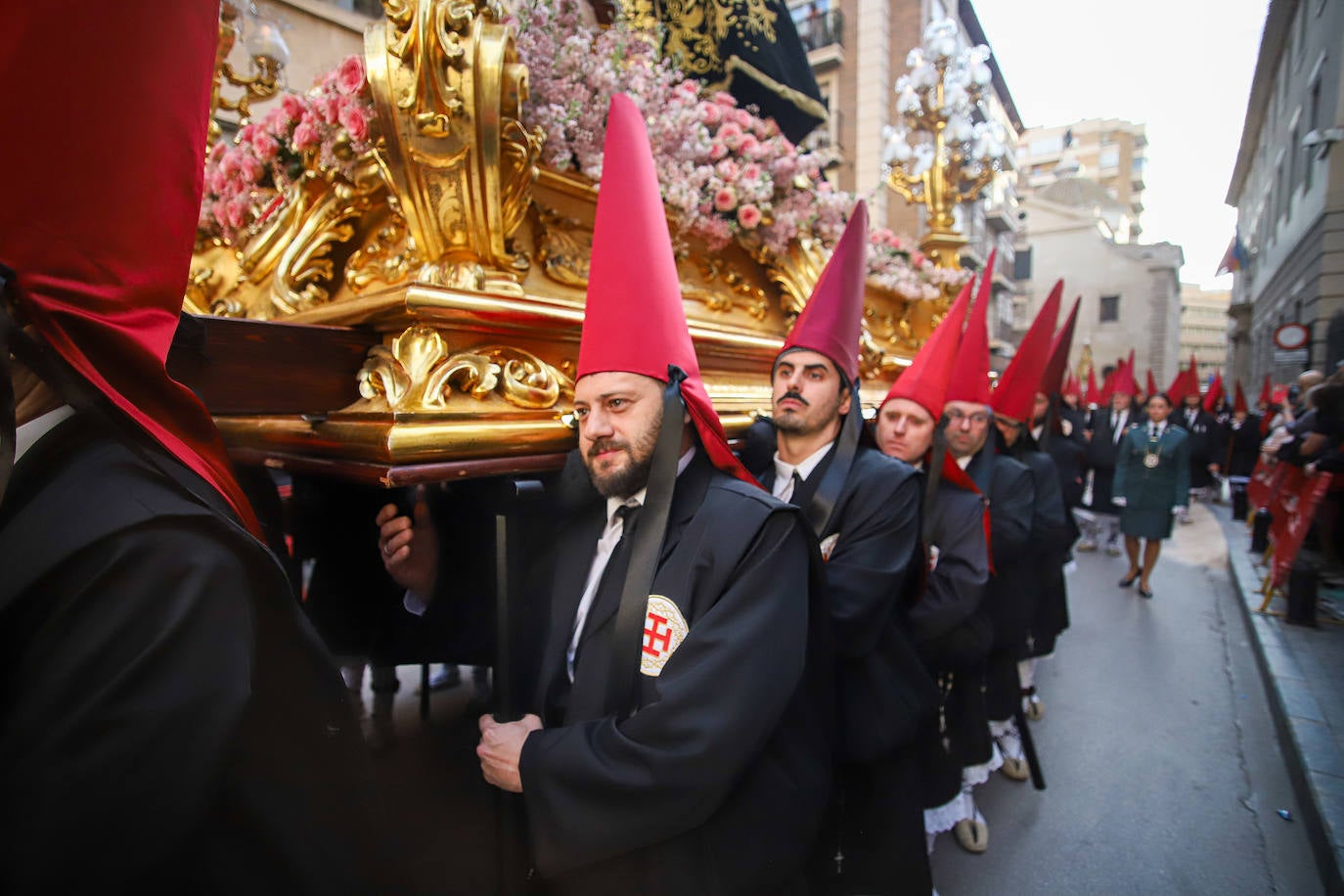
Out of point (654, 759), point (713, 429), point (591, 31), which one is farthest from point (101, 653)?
point (591, 31)

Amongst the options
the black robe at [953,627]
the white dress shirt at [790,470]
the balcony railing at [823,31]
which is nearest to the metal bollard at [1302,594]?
the black robe at [953,627]

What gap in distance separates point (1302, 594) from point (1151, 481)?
1.64 meters

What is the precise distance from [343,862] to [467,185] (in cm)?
145

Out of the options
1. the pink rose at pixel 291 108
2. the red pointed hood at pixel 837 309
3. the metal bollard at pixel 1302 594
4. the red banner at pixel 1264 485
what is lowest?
the metal bollard at pixel 1302 594

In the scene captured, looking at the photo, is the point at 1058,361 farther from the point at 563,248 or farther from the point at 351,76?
the point at 351,76

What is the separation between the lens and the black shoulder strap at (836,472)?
1993 millimetres

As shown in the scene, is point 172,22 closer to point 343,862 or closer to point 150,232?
point 150,232

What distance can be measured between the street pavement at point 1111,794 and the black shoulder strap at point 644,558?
74 centimetres

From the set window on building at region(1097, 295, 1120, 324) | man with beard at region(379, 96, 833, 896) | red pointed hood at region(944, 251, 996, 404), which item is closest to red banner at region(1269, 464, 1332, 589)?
red pointed hood at region(944, 251, 996, 404)

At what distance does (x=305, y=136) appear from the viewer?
196cm

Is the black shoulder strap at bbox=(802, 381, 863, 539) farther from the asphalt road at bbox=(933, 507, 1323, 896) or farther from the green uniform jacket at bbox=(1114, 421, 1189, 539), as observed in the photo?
the green uniform jacket at bbox=(1114, 421, 1189, 539)

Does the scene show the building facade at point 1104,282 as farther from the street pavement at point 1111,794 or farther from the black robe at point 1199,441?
the street pavement at point 1111,794

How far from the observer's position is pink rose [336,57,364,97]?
5.60 feet

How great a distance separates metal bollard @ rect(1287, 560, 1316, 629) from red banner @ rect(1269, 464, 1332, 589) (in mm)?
110
